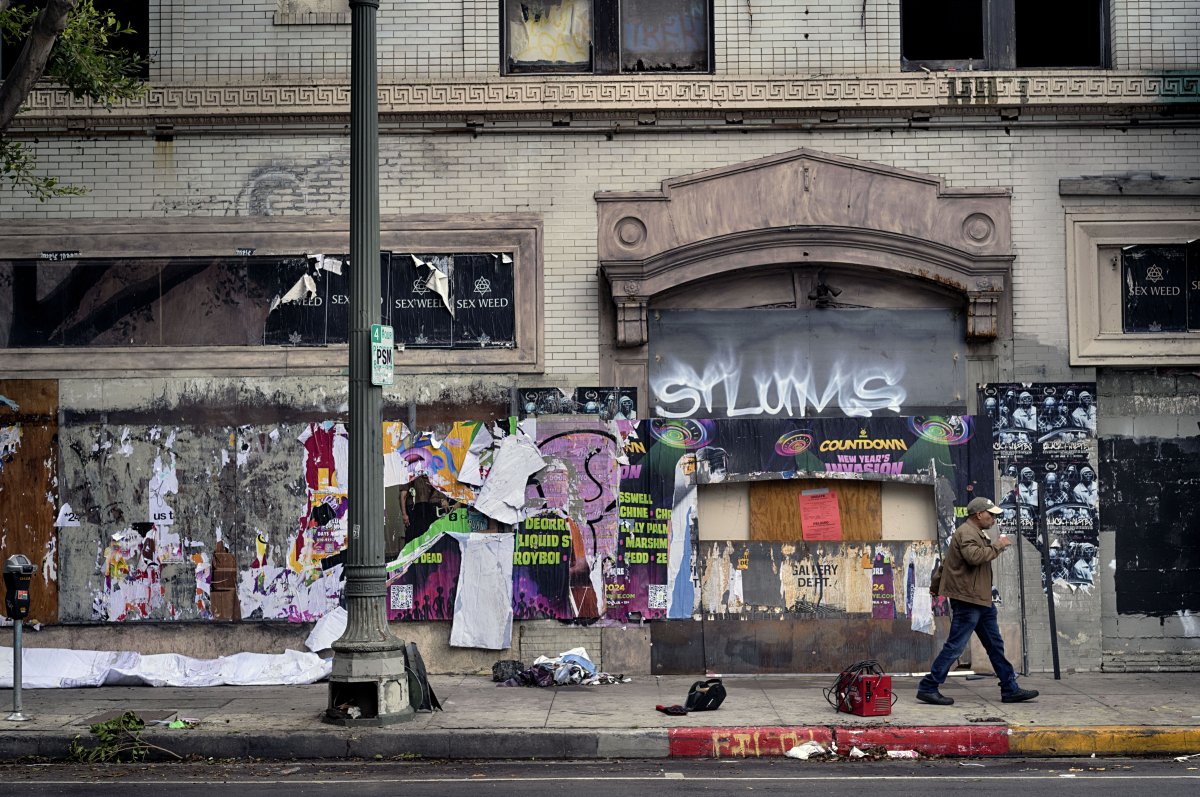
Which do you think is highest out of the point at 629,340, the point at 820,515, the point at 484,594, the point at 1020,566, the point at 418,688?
the point at 629,340

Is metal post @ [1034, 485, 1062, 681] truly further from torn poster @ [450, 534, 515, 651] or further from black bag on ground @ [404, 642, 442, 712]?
black bag on ground @ [404, 642, 442, 712]

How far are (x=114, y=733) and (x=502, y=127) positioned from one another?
22.9 feet

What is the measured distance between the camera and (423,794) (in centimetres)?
876

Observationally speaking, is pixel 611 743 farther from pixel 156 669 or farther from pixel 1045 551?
pixel 1045 551

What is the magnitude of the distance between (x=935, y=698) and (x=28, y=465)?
29.9ft

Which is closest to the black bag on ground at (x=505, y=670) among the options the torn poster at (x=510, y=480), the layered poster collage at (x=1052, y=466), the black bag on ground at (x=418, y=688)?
the torn poster at (x=510, y=480)

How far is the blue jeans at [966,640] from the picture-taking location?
37.5ft

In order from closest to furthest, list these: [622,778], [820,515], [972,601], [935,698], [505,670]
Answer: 1. [622,778]
2. [935,698]
3. [972,601]
4. [505,670]
5. [820,515]

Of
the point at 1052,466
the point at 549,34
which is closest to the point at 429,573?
the point at 549,34

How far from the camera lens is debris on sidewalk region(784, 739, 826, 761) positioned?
10102mm

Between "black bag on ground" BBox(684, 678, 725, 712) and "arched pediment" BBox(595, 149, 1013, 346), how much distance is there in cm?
381

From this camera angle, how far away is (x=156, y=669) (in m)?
13.1

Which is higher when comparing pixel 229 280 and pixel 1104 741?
pixel 229 280

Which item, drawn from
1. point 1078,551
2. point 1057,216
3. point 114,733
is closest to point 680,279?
point 1057,216
